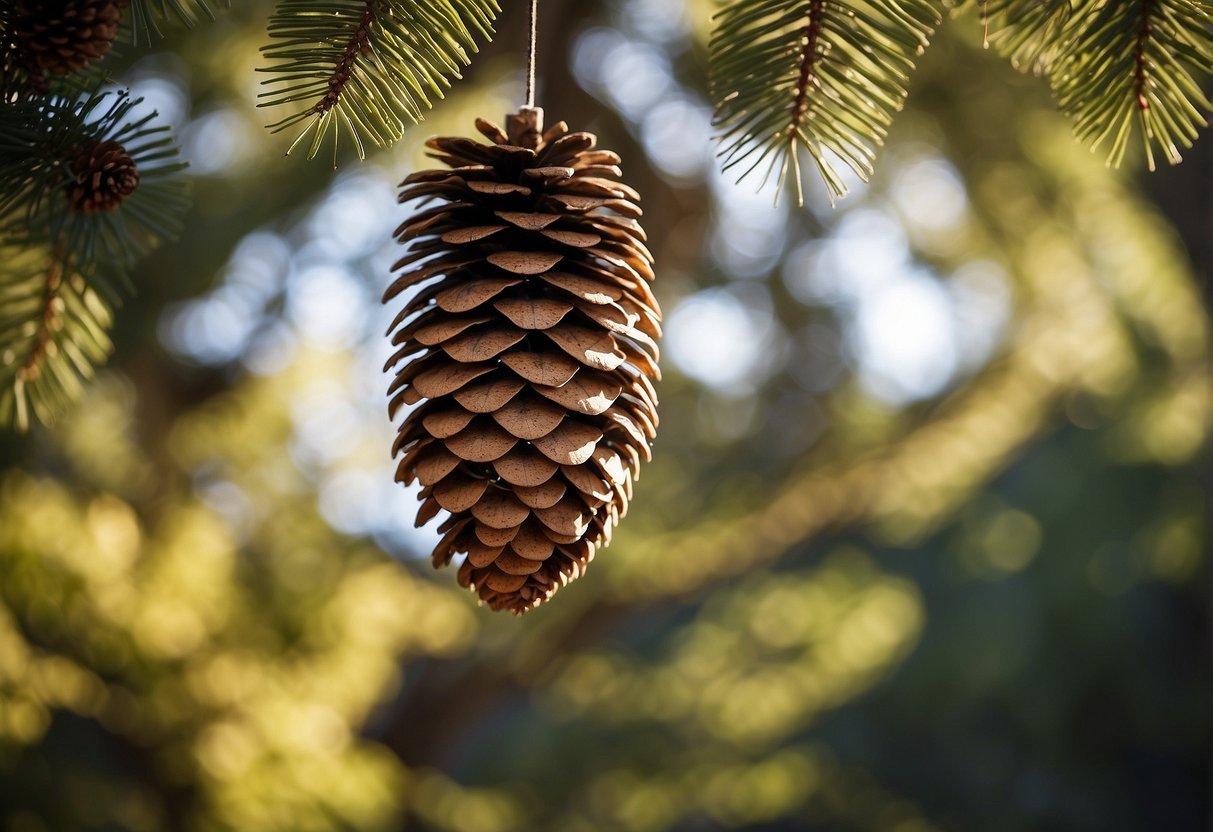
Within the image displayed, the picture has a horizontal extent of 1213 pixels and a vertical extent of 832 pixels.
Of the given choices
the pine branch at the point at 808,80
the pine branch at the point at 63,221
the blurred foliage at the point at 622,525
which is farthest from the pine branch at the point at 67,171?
the blurred foliage at the point at 622,525

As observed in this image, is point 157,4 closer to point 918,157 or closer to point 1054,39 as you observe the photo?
point 1054,39

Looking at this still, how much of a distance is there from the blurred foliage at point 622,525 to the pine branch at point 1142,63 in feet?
3.59

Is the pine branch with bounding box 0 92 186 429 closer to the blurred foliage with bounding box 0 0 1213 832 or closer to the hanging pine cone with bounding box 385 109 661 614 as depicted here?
the hanging pine cone with bounding box 385 109 661 614

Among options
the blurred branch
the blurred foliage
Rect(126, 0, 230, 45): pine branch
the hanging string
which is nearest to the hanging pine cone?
the hanging string

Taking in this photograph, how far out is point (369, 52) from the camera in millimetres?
534

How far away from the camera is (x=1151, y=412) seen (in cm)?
324

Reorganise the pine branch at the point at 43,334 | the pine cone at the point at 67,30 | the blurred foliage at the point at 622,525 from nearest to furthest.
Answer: the pine cone at the point at 67,30, the pine branch at the point at 43,334, the blurred foliage at the point at 622,525

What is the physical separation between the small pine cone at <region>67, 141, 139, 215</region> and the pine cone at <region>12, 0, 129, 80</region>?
0.06 m

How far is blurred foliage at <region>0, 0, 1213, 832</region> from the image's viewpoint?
5.48 ft

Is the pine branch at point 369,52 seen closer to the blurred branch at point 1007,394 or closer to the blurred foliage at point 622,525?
the blurred foliage at point 622,525

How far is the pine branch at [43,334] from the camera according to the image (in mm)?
695

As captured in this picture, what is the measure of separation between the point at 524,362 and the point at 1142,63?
38 cm

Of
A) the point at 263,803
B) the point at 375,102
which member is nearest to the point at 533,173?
the point at 375,102

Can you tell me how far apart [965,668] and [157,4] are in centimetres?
410
